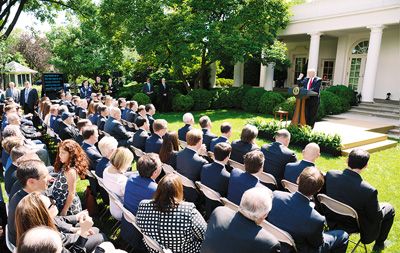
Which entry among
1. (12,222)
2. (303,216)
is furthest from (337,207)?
(12,222)

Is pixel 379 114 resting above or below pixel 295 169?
below

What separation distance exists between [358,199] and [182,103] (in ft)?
41.9

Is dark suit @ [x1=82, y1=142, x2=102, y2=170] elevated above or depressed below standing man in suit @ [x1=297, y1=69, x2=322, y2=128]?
below

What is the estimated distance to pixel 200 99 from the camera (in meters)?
16.2

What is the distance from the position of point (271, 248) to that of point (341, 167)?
5657 mm

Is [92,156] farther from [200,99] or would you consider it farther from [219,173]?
[200,99]

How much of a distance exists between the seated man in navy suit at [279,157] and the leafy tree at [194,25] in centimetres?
1105

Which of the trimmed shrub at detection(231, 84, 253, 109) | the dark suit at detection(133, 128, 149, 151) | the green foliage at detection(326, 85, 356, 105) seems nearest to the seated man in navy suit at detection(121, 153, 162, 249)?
the dark suit at detection(133, 128, 149, 151)

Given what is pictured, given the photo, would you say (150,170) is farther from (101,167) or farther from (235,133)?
(235,133)

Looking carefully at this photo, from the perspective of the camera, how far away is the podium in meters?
8.56

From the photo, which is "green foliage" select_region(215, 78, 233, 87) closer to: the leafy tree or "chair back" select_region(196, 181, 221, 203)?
the leafy tree

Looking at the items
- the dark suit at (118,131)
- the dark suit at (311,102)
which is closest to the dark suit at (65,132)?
the dark suit at (118,131)

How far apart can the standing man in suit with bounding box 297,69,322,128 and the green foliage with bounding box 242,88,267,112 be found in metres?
6.48

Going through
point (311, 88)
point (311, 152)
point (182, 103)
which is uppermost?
point (311, 88)
